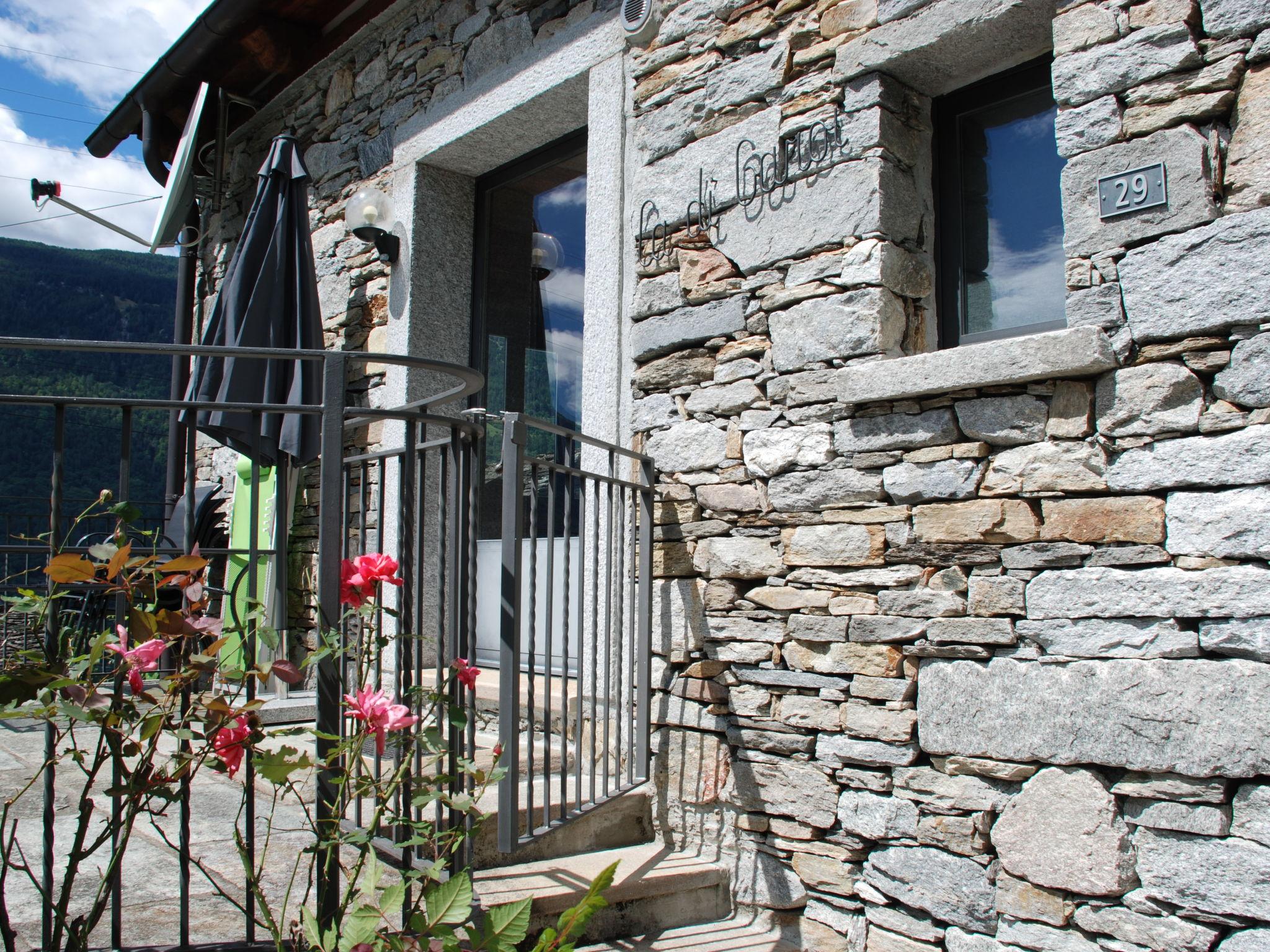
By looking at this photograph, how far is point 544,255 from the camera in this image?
4.30m

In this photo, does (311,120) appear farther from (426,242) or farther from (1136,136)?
(1136,136)

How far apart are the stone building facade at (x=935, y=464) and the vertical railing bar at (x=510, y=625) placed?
0.82m

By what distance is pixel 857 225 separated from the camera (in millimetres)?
2688

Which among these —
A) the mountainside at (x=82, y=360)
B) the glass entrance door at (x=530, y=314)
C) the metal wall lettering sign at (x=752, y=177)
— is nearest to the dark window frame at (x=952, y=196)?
the metal wall lettering sign at (x=752, y=177)

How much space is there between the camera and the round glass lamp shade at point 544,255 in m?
4.23

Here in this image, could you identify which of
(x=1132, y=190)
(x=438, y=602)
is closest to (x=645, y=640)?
(x=438, y=602)

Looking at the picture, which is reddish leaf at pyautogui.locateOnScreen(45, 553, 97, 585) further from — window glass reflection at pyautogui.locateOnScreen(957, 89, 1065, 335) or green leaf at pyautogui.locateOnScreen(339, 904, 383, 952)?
window glass reflection at pyautogui.locateOnScreen(957, 89, 1065, 335)

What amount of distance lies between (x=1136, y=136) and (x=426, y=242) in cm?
298

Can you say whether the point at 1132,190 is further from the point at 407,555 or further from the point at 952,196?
the point at 407,555

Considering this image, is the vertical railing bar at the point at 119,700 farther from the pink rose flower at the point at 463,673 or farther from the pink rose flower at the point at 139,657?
the pink rose flower at the point at 463,673

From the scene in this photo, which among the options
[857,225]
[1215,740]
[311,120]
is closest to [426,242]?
[311,120]

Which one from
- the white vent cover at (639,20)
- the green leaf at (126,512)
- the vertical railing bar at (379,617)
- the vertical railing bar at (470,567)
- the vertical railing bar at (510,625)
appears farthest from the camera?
the white vent cover at (639,20)

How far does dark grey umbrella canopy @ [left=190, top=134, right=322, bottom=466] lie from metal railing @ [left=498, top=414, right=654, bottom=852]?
100 centimetres

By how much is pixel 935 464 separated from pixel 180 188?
4.85 m
